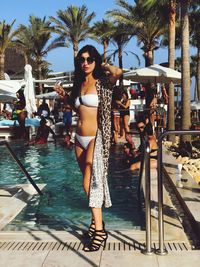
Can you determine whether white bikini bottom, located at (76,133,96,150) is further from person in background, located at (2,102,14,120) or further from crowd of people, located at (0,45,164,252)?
person in background, located at (2,102,14,120)

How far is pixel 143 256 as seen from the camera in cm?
398

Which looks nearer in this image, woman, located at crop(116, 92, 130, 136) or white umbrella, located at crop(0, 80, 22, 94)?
white umbrella, located at crop(0, 80, 22, 94)

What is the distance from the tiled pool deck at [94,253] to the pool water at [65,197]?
0.69 metres

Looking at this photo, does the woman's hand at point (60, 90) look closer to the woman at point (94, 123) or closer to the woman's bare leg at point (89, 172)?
the woman at point (94, 123)

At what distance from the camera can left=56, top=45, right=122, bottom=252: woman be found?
423 centimetres

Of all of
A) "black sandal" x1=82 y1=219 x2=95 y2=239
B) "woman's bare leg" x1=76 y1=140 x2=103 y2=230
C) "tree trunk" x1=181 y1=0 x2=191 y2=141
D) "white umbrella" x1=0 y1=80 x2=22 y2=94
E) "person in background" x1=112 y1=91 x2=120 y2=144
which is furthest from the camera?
"person in background" x1=112 y1=91 x2=120 y2=144

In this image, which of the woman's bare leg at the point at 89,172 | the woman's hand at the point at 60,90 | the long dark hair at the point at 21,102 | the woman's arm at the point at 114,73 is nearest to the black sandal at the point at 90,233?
the woman's bare leg at the point at 89,172

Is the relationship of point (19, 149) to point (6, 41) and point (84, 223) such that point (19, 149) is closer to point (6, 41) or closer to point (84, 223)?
point (84, 223)

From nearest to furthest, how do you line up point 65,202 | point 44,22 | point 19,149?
1. point 65,202
2. point 19,149
3. point 44,22

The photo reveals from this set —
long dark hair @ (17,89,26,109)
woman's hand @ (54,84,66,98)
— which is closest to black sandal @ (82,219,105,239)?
woman's hand @ (54,84,66,98)

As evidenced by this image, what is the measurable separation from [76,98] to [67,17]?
40348 millimetres

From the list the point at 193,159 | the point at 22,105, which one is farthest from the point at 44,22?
the point at 193,159

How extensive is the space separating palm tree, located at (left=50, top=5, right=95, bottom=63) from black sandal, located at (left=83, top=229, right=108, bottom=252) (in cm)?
4002

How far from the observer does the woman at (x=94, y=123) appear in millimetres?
4234
